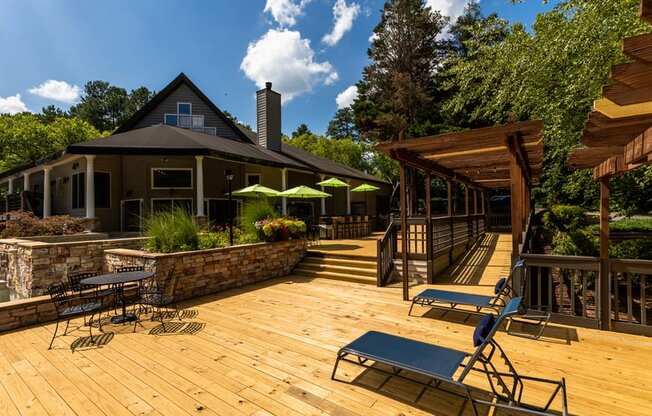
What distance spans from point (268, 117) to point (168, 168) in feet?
20.5

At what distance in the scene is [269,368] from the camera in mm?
3275

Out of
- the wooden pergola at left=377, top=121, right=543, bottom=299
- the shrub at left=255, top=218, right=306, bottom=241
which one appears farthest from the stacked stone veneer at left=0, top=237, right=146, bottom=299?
the wooden pergola at left=377, top=121, right=543, bottom=299

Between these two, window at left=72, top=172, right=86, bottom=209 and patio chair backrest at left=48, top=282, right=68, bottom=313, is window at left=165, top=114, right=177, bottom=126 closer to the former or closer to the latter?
window at left=72, top=172, right=86, bottom=209

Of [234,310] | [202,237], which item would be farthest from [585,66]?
[202,237]

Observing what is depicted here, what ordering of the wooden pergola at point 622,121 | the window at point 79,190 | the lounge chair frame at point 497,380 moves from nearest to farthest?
the wooden pergola at point 622,121
the lounge chair frame at point 497,380
the window at point 79,190

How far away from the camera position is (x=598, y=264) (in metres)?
4.11

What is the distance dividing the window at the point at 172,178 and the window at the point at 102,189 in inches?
71.4

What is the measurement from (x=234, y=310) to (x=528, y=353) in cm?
442

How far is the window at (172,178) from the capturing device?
1223cm

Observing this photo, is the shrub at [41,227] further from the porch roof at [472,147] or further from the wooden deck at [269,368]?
the porch roof at [472,147]

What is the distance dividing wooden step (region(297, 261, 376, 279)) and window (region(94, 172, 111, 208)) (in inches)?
351

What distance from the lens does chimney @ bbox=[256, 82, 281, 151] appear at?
1596 centimetres

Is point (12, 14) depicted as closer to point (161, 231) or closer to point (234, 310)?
point (161, 231)

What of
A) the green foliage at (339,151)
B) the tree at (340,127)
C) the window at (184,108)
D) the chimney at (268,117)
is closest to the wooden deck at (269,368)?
the chimney at (268,117)
